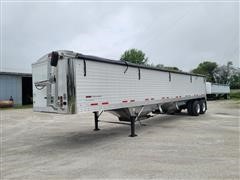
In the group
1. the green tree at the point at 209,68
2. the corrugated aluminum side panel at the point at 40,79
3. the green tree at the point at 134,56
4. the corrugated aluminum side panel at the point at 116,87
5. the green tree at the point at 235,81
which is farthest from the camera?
the green tree at the point at 209,68

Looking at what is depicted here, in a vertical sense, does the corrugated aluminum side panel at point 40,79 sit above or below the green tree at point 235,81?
below

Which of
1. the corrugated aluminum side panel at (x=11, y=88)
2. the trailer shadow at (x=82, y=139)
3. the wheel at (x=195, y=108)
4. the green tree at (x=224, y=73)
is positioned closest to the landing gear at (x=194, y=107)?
the wheel at (x=195, y=108)

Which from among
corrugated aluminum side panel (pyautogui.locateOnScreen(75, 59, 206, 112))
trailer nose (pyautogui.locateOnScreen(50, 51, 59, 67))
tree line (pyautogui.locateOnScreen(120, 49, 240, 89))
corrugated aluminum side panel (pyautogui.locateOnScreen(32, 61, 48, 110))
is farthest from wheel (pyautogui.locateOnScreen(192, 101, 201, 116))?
tree line (pyautogui.locateOnScreen(120, 49, 240, 89))

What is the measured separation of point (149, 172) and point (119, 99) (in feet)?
10.9

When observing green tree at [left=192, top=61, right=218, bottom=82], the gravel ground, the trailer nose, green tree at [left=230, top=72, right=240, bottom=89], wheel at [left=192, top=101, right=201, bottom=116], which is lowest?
the gravel ground

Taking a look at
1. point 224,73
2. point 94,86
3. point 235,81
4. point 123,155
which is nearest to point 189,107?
point 94,86

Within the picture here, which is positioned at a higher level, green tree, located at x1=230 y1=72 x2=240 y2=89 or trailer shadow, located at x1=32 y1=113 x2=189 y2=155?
green tree, located at x1=230 y1=72 x2=240 y2=89

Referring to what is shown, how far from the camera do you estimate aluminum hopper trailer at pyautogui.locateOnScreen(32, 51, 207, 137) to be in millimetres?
6202

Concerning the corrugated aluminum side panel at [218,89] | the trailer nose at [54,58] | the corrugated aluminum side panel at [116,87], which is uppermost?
the corrugated aluminum side panel at [218,89]

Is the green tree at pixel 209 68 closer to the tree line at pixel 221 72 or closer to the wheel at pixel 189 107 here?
the tree line at pixel 221 72

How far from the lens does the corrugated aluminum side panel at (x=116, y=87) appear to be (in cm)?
639

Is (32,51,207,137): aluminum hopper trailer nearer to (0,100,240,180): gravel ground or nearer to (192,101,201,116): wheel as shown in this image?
(0,100,240,180): gravel ground

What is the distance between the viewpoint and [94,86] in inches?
266

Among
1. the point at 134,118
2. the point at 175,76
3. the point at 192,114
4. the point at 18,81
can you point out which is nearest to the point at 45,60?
the point at 134,118
